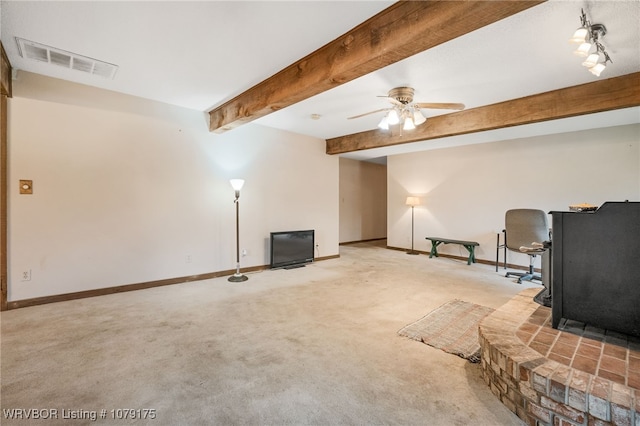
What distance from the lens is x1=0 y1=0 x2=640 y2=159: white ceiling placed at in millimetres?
2018

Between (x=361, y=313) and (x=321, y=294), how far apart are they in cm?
78

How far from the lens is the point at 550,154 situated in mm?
5043

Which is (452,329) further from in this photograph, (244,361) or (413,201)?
(413,201)

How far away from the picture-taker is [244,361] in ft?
6.97

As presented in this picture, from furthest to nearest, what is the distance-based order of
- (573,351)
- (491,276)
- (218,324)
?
(491,276) → (218,324) → (573,351)

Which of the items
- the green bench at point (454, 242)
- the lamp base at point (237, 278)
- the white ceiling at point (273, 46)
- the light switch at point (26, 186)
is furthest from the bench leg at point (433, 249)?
the light switch at point (26, 186)

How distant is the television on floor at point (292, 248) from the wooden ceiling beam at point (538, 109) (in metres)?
2.41

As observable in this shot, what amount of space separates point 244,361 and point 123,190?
295 cm

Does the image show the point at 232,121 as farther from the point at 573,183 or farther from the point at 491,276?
the point at 573,183

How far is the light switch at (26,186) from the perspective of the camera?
314cm

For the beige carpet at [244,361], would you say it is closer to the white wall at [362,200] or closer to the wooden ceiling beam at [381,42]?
the wooden ceiling beam at [381,42]

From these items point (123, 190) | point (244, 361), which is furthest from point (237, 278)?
point (244, 361)

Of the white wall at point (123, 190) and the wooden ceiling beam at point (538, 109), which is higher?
the wooden ceiling beam at point (538, 109)

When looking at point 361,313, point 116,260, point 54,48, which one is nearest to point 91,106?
point 54,48
